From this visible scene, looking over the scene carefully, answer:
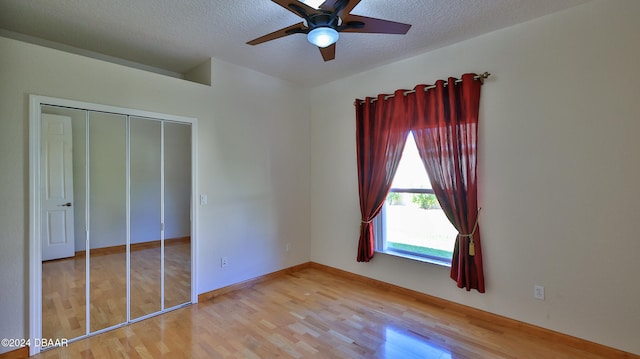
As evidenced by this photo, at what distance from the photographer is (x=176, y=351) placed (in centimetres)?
232

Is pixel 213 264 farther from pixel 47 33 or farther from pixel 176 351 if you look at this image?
pixel 47 33

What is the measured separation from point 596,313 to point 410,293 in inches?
63.2

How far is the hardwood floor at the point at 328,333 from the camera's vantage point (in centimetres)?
230

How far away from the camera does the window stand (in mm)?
3197

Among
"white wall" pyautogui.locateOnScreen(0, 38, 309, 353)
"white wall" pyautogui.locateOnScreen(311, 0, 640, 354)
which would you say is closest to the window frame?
"white wall" pyautogui.locateOnScreen(311, 0, 640, 354)

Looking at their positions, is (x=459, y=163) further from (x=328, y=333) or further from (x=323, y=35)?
(x=328, y=333)

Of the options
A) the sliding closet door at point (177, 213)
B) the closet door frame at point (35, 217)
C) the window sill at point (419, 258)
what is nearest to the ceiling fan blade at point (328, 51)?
the sliding closet door at point (177, 213)

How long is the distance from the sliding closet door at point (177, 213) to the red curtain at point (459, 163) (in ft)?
8.87

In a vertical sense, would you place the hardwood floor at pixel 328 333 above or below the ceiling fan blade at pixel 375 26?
below

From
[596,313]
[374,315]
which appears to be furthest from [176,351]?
[596,313]

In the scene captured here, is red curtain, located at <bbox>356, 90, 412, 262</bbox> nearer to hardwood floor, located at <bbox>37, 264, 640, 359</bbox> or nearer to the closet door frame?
hardwood floor, located at <bbox>37, 264, 640, 359</bbox>

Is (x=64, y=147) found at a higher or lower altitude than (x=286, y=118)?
lower

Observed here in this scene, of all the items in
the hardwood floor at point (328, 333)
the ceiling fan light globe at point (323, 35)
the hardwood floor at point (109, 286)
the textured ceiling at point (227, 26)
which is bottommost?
the hardwood floor at point (328, 333)

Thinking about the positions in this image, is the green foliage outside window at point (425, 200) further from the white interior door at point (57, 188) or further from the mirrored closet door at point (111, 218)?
the white interior door at point (57, 188)
